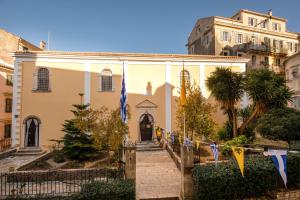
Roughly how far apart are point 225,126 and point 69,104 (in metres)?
14.1

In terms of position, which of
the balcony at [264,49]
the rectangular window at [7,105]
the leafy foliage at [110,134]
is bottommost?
the leafy foliage at [110,134]

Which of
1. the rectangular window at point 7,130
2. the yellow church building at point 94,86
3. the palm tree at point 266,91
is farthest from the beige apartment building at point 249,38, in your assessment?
the rectangular window at point 7,130

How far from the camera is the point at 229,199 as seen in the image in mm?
8914

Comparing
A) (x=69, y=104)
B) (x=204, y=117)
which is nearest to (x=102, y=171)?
(x=204, y=117)

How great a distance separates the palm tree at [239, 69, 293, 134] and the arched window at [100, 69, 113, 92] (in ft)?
38.2

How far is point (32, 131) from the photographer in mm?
19062

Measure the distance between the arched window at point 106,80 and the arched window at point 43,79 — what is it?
191 inches

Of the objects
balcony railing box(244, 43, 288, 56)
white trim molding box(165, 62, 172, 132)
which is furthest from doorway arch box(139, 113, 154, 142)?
balcony railing box(244, 43, 288, 56)

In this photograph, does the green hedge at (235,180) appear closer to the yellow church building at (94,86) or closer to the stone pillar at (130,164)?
the stone pillar at (130,164)

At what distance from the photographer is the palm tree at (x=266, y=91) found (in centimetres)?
1535

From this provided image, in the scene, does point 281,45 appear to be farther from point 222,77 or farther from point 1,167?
point 1,167

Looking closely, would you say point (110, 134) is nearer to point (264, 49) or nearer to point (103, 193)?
point (103, 193)

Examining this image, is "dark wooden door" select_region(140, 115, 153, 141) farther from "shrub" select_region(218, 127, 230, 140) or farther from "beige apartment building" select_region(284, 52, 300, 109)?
"beige apartment building" select_region(284, 52, 300, 109)

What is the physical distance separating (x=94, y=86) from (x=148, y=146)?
7334 millimetres
